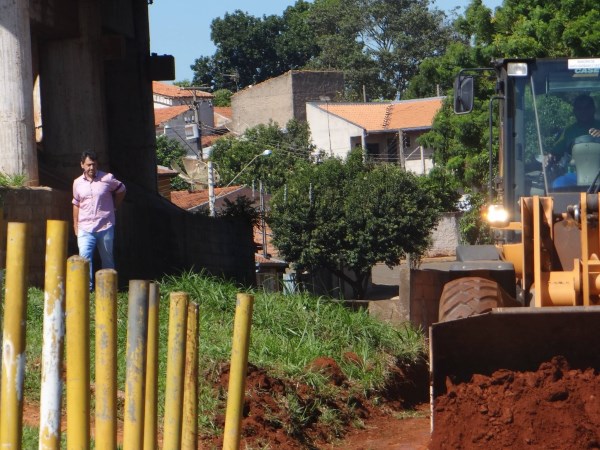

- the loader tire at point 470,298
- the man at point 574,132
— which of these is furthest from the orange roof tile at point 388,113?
the loader tire at point 470,298

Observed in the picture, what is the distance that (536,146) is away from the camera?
8.04m

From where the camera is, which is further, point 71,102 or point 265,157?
point 265,157

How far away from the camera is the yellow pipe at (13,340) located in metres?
3.72

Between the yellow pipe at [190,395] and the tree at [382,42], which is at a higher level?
the tree at [382,42]

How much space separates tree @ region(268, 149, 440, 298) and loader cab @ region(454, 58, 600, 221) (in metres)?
31.0

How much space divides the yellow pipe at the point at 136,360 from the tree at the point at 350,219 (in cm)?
3509

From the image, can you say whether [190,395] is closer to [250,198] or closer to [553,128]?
[553,128]

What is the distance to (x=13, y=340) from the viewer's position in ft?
12.3

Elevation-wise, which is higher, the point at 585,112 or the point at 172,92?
the point at 172,92

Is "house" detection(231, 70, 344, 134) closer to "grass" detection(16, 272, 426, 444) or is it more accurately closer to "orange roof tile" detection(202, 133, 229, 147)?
"orange roof tile" detection(202, 133, 229, 147)

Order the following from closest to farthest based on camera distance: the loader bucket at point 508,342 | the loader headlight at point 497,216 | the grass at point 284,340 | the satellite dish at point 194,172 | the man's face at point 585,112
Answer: the loader bucket at point 508,342
the grass at point 284,340
the loader headlight at point 497,216
the man's face at point 585,112
the satellite dish at point 194,172

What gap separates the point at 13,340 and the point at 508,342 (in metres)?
3.44

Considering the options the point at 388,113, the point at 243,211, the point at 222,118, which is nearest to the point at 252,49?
the point at 222,118

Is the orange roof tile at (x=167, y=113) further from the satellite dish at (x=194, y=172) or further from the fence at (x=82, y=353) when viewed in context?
the fence at (x=82, y=353)
